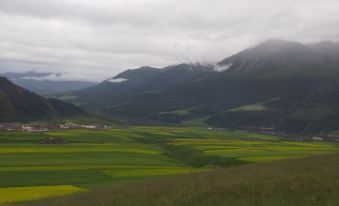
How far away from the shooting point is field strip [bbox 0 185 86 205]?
111 ft

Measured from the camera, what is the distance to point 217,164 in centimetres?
6494

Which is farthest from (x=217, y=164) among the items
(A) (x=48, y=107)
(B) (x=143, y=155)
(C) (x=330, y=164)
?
(A) (x=48, y=107)

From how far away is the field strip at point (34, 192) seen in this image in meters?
33.7

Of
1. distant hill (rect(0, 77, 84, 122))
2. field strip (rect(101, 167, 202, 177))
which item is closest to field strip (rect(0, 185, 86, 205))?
field strip (rect(101, 167, 202, 177))

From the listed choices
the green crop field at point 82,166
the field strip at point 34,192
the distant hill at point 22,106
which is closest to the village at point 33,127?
the distant hill at point 22,106

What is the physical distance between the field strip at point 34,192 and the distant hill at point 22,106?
12499 centimetres

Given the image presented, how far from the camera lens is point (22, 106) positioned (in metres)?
177

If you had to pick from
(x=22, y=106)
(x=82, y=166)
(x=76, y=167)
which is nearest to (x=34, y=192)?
(x=76, y=167)

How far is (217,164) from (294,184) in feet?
159

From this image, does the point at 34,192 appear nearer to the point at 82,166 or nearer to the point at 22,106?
the point at 82,166

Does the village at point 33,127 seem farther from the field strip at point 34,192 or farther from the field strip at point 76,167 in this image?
the field strip at point 34,192

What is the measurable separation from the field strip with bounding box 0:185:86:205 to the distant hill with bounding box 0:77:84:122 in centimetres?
12499

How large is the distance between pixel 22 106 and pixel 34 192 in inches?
5725

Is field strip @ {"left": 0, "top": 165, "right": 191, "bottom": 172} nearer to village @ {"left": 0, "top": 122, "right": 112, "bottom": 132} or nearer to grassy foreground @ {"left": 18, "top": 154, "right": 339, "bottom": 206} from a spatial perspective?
grassy foreground @ {"left": 18, "top": 154, "right": 339, "bottom": 206}
